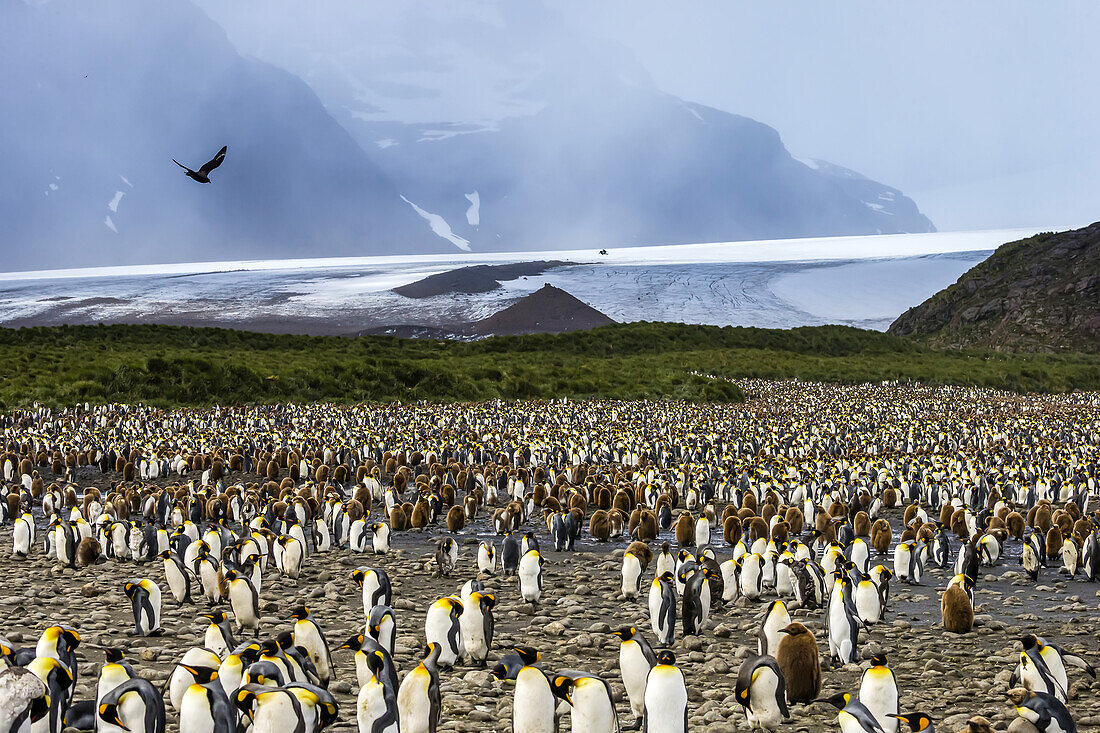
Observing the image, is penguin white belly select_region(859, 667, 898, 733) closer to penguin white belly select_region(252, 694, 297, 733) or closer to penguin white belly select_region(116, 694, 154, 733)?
penguin white belly select_region(252, 694, 297, 733)

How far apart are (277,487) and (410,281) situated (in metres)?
73.2

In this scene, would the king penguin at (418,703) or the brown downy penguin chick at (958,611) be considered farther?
the brown downy penguin chick at (958,611)

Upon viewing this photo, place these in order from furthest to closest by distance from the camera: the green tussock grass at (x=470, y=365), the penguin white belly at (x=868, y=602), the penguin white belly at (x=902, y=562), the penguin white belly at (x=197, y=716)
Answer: the green tussock grass at (x=470, y=365), the penguin white belly at (x=902, y=562), the penguin white belly at (x=868, y=602), the penguin white belly at (x=197, y=716)

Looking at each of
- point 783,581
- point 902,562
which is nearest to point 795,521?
point 902,562

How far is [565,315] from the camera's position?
2657 inches

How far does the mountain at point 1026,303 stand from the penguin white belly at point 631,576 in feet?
192

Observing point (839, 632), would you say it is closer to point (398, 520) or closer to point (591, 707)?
point (591, 707)

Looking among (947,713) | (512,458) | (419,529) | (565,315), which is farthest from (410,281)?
(947,713)

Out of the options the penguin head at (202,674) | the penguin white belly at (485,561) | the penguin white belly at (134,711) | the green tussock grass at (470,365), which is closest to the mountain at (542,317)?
the green tussock grass at (470,365)

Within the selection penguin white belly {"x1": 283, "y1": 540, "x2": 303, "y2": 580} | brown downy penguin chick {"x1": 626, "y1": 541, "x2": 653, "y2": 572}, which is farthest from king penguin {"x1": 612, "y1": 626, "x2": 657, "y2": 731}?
penguin white belly {"x1": 283, "y1": 540, "x2": 303, "y2": 580}

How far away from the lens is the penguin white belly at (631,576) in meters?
7.58

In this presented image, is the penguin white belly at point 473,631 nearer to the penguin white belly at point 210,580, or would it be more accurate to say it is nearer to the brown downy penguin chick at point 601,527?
the penguin white belly at point 210,580

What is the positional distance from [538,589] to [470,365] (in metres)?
30.3

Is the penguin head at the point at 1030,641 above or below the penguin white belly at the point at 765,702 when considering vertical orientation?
above
